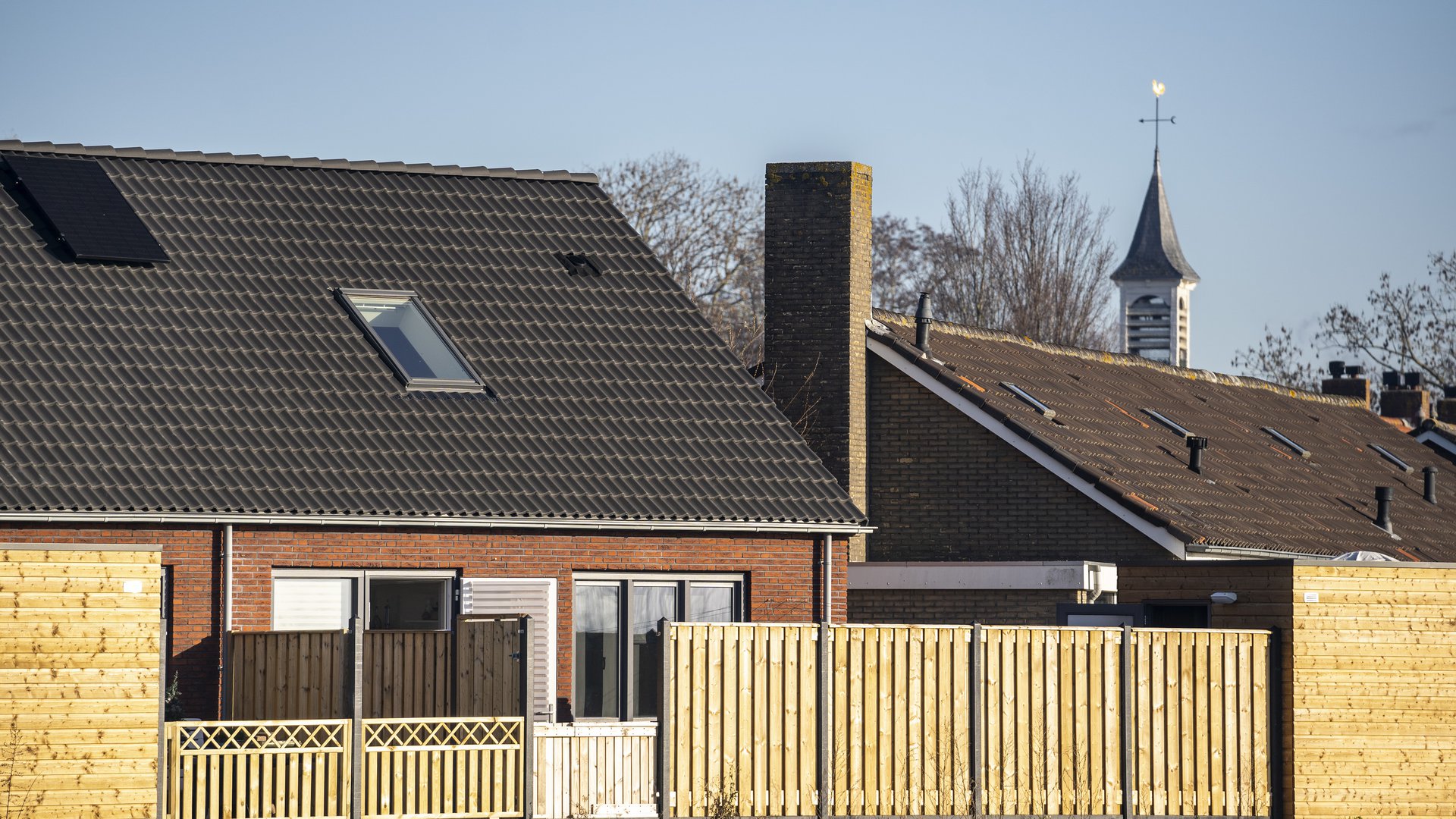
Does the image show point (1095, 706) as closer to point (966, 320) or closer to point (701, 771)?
point (701, 771)

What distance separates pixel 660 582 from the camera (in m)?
22.0

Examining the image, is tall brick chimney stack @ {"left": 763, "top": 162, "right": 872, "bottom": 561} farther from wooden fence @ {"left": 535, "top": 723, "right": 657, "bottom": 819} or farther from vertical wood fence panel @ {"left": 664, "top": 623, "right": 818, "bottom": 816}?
wooden fence @ {"left": 535, "top": 723, "right": 657, "bottom": 819}

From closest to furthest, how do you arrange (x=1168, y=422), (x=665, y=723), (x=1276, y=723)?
(x=665, y=723) → (x=1276, y=723) → (x=1168, y=422)

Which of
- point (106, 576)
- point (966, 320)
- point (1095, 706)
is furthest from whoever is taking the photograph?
point (966, 320)

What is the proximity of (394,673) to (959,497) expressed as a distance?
10564 millimetres

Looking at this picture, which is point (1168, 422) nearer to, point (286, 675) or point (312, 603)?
point (312, 603)

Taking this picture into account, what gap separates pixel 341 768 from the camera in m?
17.0

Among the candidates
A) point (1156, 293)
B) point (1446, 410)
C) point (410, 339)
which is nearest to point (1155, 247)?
point (1156, 293)

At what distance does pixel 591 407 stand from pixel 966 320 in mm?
40437

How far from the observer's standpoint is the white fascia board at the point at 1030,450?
25.3 metres

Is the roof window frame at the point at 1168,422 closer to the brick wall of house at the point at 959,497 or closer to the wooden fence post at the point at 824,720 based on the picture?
the brick wall of house at the point at 959,497

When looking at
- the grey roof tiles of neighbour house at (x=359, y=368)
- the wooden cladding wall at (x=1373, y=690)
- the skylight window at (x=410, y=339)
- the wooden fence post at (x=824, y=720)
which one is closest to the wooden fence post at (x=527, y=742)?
the wooden fence post at (x=824, y=720)

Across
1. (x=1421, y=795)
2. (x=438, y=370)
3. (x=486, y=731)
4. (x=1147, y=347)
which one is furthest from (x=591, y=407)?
(x=1147, y=347)

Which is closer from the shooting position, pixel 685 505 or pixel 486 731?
pixel 486 731
